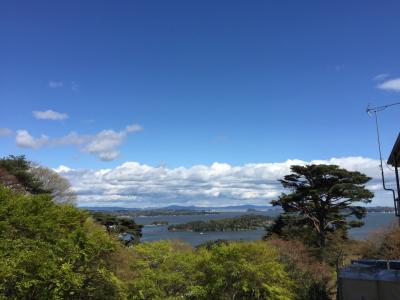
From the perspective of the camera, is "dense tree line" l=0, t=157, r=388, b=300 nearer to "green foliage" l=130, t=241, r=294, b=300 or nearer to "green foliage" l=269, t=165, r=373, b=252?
"green foliage" l=130, t=241, r=294, b=300

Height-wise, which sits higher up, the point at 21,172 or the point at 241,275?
the point at 21,172

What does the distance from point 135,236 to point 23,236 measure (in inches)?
1585

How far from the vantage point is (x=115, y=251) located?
17766mm

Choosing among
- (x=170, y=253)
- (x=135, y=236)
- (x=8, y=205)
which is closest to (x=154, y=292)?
(x=170, y=253)

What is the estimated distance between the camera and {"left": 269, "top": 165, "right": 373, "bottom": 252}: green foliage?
41.8 meters

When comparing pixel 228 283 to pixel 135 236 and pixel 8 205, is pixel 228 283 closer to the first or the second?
pixel 8 205

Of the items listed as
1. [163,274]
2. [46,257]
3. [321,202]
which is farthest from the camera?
[321,202]

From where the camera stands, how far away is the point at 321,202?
43.4m

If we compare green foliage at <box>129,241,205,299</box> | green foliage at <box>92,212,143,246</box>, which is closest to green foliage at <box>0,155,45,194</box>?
green foliage at <box>92,212,143,246</box>

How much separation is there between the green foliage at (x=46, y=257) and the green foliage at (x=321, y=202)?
2827 centimetres

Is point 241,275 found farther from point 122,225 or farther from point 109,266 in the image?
point 122,225

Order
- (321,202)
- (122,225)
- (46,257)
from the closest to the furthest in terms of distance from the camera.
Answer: (46,257), (321,202), (122,225)

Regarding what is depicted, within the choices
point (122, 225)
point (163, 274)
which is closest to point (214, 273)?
point (163, 274)

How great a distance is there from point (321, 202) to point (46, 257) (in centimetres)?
3313
